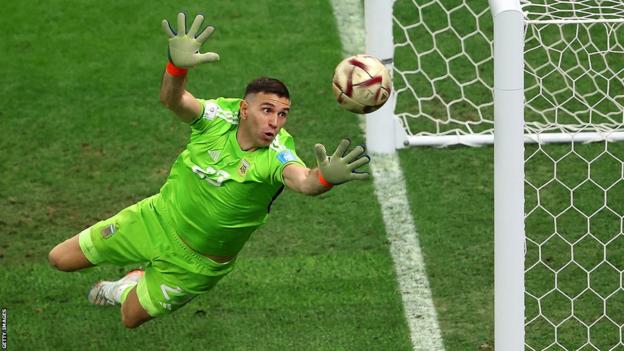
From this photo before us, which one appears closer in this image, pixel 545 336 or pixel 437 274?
pixel 545 336

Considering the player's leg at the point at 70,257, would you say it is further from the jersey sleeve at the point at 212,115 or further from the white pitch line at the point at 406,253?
the white pitch line at the point at 406,253

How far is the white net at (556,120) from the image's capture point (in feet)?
26.3

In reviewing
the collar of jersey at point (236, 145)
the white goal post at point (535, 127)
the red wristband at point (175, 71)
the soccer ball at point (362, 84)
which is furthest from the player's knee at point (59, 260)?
the white goal post at point (535, 127)

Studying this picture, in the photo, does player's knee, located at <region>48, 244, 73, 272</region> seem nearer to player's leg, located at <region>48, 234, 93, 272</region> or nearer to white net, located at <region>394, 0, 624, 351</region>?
player's leg, located at <region>48, 234, 93, 272</region>

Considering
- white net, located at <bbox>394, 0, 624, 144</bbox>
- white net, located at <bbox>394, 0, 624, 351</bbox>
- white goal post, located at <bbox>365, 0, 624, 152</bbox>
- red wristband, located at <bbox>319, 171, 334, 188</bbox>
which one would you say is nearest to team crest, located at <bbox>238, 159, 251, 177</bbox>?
red wristband, located at <bbox>319, 171, 334, 188</bbox>

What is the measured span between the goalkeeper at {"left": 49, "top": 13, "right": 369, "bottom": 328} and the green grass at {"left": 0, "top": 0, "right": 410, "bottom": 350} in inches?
22.8

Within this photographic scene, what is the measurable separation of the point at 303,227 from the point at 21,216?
1927 mm

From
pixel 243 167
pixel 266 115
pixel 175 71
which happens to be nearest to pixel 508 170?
pixel 266 115

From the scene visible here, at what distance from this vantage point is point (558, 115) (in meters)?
9.85

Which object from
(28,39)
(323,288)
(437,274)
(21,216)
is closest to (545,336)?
(437,274)

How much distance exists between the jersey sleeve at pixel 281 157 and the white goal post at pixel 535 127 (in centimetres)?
102

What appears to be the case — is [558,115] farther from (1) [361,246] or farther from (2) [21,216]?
(2) [21,216]

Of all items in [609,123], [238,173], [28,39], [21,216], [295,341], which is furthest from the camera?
[28,39]

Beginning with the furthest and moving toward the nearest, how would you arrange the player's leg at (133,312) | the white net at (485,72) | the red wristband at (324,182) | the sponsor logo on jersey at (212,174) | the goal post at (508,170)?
→ the white net at (485,72), the player's leg at (133,312), the sponsor logo on jersey at (212,174), the goal post at (508,170), the red wristband at (324,182)
